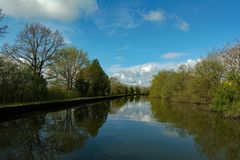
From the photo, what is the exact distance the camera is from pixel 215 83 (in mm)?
35750

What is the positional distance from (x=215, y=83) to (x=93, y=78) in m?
27.6

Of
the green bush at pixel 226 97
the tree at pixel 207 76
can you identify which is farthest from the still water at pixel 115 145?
the tree at pixel 207 76

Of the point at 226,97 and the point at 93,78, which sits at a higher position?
the point at 93,78

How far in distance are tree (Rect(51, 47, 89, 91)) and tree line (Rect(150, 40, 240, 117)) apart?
2137cm

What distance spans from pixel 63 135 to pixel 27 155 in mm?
3854

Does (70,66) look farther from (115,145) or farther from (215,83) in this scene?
(115,145)

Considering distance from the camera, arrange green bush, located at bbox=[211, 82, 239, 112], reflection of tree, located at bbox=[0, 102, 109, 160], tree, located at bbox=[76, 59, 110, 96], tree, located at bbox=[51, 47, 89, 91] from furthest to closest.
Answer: tree, located at bbox=[76, 59, 110, 96] < tree, located at bbox=[51, 47, 89, 91] < green bush, located at bbox=[211, 82, 239, 112] < reflection of tree, located at bbox=[0, 102, 109, 160]

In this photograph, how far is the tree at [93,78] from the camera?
169 feet

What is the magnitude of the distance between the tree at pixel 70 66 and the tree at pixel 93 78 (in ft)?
4.21

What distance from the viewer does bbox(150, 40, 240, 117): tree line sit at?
23562mm

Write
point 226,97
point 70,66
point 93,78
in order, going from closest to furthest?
point 226,97, point 70,66, point 93,78

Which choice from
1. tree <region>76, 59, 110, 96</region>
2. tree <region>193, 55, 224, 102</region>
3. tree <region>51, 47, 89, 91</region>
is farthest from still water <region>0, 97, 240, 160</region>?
tree <region>76, 59, 110, 96</region>

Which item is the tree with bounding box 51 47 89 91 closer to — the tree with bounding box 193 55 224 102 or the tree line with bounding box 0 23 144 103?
the tree line with bounding box 0 23 144 103

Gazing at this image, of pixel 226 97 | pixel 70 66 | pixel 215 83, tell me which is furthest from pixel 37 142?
pixel 70 66
